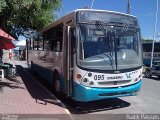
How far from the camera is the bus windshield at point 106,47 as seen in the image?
10172 millimetres

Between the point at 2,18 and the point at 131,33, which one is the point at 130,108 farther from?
the point at 2,18

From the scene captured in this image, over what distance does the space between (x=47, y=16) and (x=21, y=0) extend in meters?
7.42

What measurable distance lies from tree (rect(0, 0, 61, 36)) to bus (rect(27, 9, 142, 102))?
3.07 metres

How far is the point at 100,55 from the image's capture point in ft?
33.8

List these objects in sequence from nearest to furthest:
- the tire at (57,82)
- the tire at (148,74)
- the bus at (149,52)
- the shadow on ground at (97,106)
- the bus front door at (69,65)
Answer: the bus front door at (69,65), the shadow on ground at (97,106), the tire at (57,82), the tire at (148,74), the bus at (149,52)

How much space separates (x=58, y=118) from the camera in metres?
8.96

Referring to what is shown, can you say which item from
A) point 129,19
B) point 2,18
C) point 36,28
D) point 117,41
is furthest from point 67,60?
point 36,28

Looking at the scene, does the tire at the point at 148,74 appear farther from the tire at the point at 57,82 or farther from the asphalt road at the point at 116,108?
the tire at the point at 57,82

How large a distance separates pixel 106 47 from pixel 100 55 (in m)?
A: 0.36

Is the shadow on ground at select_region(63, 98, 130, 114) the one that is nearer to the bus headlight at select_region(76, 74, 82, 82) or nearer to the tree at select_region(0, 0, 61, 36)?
the bus headlight at select_region(76, 74, 82, 82)

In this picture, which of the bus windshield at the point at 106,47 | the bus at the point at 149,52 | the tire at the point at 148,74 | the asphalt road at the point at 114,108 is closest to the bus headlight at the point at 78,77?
the bus windshield at the point at 106,47

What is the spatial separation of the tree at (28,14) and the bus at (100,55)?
3.07m

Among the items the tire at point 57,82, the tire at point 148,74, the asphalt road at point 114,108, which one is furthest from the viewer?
the tire at point 148,74

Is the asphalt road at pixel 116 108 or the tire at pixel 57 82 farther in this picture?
the tire at pixel 57 82
